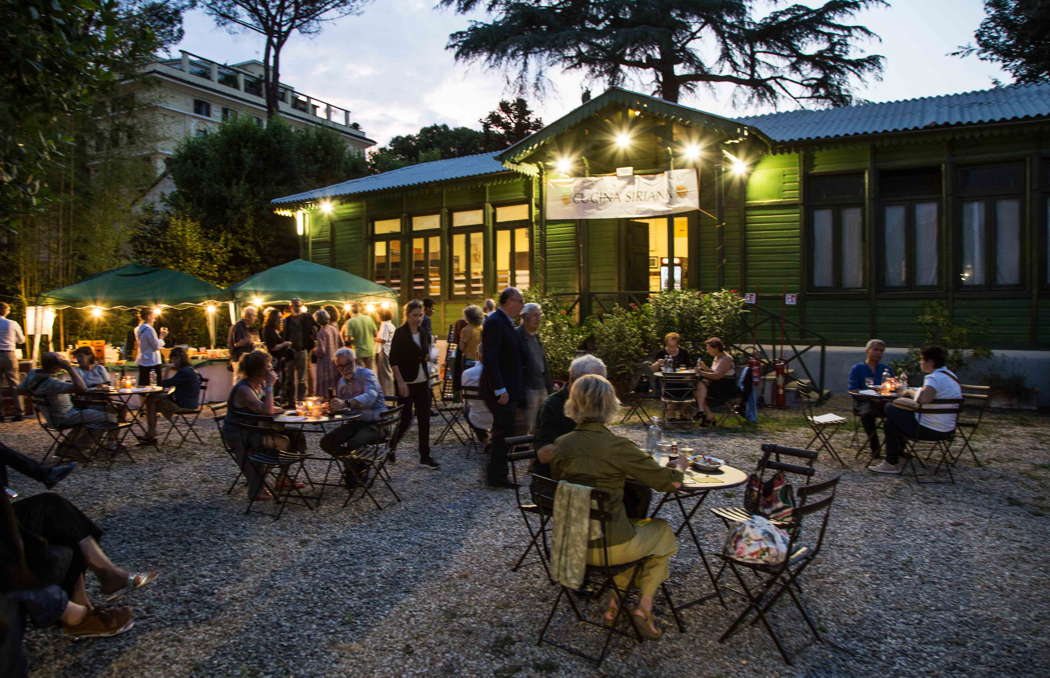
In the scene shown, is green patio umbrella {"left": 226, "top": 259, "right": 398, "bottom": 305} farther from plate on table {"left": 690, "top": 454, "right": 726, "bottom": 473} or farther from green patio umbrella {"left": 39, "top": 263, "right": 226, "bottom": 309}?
plate on table {"left": 690, "top": 454, "right": 726, "bottom": 473}

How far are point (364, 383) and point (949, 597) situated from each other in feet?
15.4

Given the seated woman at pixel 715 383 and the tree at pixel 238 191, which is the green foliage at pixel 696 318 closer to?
the seated woman at pixel 715 383

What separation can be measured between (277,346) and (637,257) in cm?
736

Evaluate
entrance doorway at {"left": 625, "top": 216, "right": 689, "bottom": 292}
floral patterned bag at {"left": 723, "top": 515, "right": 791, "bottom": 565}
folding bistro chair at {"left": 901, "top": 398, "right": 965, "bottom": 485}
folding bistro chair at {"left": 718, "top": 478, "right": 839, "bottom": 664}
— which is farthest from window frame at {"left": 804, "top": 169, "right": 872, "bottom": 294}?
floral patterned bag at {"left": 723, "top": 515, "right": 791, "bottom": 565}

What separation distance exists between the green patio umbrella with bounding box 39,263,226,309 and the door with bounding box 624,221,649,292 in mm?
7797

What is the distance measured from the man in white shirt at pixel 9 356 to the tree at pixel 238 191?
1112 centimetres

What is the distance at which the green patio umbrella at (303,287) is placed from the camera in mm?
11758

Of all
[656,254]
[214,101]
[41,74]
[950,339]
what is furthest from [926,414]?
[214,101]

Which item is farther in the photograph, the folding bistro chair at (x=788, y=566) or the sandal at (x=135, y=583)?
the sandal at (x=135, y=583)

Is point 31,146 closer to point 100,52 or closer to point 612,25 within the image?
point 100,52

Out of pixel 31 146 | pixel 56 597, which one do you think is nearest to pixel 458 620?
pixel 56 597

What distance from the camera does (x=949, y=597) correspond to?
13.1 ft

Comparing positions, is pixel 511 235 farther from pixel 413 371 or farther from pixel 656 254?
pixel 413 371

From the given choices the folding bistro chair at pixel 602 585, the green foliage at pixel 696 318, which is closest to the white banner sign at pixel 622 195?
the green foliage at pixel 696 318
